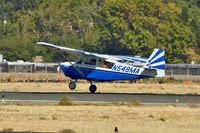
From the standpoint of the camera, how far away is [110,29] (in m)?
115

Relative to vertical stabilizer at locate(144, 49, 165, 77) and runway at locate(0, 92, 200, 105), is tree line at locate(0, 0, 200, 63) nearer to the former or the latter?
vertical stabilizer at locate(144, 49, 165, 77)

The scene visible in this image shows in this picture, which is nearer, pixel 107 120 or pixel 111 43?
pixel 107 120

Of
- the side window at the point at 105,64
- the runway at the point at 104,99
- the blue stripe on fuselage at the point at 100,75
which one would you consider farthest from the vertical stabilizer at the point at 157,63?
the runway at the point at 104,99

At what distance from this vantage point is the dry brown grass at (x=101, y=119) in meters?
29.8

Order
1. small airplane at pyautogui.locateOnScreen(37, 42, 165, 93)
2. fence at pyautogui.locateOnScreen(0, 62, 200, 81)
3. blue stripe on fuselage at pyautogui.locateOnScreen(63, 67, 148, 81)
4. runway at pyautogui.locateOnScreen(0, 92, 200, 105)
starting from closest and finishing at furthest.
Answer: runway at pyautogui.locateOnScreen(0, 92, 200, 105), small airplane at pyautogui.locateOnScreen(37, 42, 165, 93), blue stripe on fuselage at pyautogui.locateOnScreen(63, 67, 148, 81), fence at pyautogui.locateOnScreen(0, 62, 200, 81)

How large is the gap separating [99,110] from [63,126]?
649cm

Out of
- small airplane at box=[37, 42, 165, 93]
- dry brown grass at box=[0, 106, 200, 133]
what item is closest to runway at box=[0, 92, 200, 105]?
dry brown grass at box=[0, 106, 200, 133]

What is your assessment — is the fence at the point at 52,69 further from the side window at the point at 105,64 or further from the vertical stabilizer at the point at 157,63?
the side window at the point at 105,64

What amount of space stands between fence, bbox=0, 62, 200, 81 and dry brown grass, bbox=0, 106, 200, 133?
46650 millimetres

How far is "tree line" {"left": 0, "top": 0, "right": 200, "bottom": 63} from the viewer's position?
110312 mm

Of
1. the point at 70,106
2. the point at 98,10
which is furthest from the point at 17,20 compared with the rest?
the point at 70,106

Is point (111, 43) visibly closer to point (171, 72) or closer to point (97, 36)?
point (97, 36)

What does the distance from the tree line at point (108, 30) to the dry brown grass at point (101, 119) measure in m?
69.1

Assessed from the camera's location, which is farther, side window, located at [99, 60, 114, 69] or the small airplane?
side window, located at [99, 60, 114, 69]
